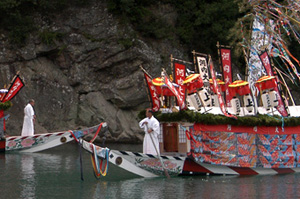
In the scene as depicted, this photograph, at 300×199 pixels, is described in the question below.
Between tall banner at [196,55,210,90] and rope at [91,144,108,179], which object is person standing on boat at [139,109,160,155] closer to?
rope at [91,144,108,179]

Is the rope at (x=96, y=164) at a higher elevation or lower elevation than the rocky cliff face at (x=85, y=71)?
lower

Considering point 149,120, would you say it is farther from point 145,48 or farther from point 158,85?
point 145,48

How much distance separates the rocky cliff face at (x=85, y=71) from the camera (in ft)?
102

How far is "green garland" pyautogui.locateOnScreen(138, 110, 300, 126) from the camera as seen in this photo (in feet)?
52.2

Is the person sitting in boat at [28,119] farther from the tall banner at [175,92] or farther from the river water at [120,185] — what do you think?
the tall banner at [175,92]

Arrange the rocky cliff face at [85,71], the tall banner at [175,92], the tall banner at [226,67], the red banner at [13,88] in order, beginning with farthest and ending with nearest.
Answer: the rocky cliff face at [85,71]
the red banner at [13,88]
the tall banner at [226,67]
the tall banner at [175,92]

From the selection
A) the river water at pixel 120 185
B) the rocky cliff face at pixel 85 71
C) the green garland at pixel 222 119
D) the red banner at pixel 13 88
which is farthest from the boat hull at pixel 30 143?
the rocky cliff face at pixel 85 71

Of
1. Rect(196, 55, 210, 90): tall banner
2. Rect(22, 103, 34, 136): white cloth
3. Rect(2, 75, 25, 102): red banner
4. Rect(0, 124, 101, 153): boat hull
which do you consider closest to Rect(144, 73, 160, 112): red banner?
Rect(196, 55, 210, 90): tall banner

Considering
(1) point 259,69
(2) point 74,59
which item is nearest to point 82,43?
(2) point 74,59

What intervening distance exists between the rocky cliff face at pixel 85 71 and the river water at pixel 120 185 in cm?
1301

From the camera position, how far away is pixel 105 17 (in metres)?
33.8

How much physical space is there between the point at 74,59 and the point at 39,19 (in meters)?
3.75

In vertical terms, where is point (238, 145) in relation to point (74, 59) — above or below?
below

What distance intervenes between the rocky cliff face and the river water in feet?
42.7
